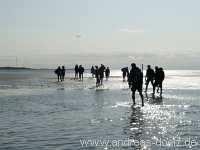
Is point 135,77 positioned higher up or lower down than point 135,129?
higher up

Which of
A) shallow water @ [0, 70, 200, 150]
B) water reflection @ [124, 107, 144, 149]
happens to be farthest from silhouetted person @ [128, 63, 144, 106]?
water reflection @ [124, 107, 144, 149]

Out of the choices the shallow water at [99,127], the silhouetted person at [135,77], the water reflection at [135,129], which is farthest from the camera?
the silhouetted person at [135,77]

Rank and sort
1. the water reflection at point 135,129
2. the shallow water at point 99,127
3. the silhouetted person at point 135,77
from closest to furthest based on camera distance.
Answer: the shallow water at point 99,127 < the water reflection at point 135,129 < the silhouetted person at point 135,77

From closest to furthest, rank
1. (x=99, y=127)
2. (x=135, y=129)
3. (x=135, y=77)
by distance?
(x=135, y=129) < (x=99, y=127) < (x=135, y=77)

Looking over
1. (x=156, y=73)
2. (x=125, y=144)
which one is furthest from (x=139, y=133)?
(x=156, y=73)

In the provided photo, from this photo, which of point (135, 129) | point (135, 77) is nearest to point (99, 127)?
point (135, 129)

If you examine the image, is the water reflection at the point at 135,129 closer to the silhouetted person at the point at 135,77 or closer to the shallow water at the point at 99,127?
the shallow water at the point at 99,127

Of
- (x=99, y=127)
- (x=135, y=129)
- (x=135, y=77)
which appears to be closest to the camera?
(x=135, y=129)

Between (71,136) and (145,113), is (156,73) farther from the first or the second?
(71,136)

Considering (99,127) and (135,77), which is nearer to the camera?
(99,127)

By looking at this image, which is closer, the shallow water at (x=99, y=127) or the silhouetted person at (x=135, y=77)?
the shallow water at (x=99, y=127)

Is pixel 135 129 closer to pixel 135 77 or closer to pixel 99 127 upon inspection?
pixel 99 127

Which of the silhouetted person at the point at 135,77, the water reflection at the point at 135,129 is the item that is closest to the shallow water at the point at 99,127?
the water reflection at the point at 135,129

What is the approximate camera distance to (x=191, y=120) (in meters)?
15.9
